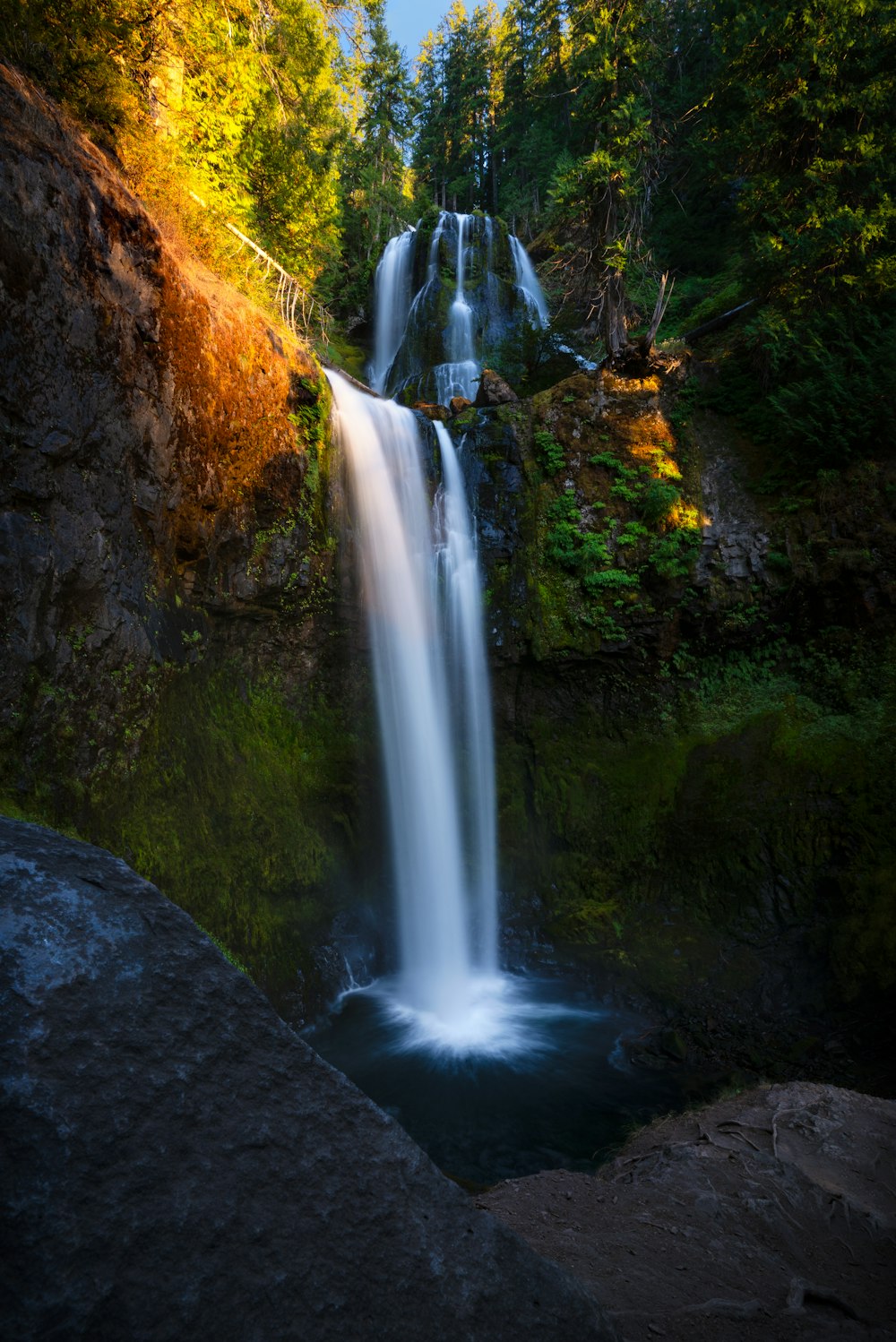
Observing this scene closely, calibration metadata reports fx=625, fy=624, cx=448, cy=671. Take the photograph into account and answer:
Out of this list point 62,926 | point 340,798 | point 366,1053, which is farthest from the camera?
point 340,798

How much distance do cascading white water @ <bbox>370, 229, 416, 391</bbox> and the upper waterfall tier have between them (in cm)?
3

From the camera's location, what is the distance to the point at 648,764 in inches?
374

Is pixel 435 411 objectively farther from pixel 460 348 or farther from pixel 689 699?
pixel 460 348

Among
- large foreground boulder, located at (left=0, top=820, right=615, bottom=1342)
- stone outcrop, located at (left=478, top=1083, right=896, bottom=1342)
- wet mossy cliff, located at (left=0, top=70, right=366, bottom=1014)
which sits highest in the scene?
wet mossy cliff, located at (left=0, top=70, right=366, bottom=1014)

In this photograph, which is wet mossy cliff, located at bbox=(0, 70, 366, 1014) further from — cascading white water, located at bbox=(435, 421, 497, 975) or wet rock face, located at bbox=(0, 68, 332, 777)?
cascading white water, located at bbox=(435, 421, 497, 975)

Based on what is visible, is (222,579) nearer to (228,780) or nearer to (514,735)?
(228,780)

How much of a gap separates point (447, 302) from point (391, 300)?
7.38ft

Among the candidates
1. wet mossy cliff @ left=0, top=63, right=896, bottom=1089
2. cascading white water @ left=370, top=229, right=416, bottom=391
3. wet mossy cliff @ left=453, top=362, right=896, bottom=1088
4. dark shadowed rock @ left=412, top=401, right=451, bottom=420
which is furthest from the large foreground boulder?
cascading white water @ left=370, top=229, right=416, bottom=391

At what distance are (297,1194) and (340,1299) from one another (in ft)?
0.68

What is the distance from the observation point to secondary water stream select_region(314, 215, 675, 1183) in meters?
7.14

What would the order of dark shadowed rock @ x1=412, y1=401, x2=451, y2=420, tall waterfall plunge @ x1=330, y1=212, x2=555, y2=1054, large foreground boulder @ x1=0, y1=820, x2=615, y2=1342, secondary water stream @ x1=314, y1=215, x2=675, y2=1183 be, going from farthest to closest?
1. dark shadowed rock @ x1=412, y1=401, x2=451, y2=420
2. tall waterfall plunge @ x1=330, y1=212, x2=555, y2=1054
3. secondary water stream @ x1=314, y1=215, x2=675, y2=1183
4. large foreground boulder @ x1=0, y1=820, x2=615, y2=1342

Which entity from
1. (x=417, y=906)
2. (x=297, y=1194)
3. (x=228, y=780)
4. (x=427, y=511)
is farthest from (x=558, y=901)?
(x=297, y=1194)

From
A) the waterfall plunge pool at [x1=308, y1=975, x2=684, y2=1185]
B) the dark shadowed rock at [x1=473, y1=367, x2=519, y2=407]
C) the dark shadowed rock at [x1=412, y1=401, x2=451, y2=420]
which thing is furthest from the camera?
the dark shadowed rock at [x1=473, y1=367, x2=519, y2=407]

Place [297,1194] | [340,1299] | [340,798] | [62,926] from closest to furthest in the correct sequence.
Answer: [340,1299]
[297,1194]
[62,926]
[340,798]
